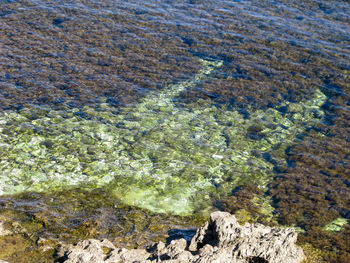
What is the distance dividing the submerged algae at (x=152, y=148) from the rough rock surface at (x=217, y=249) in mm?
2285

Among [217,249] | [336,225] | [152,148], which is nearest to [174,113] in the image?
[152,148]

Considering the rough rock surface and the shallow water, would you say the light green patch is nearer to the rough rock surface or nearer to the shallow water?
the shallow water

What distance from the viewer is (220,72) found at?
1955 cm

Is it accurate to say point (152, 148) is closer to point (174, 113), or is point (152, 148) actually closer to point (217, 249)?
point (174, 113)

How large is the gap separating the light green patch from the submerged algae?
241cm

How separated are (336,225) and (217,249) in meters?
4.49

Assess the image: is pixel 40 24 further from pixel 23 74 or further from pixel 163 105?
pixel 163 105

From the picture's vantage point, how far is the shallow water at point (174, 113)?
11.8 metres

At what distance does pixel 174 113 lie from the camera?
16.3 m

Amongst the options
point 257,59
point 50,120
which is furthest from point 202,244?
point 257,59

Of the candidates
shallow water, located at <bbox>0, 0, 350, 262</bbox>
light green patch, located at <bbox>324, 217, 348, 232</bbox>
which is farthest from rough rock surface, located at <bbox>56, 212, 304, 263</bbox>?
light green patch, located at <bbox>324, 217, 348, 232</bbox>

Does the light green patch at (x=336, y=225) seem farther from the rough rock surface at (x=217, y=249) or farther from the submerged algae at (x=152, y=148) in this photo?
the submerged algae at (x=152, y=148)

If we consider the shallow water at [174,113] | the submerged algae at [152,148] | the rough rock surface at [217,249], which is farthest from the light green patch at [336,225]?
the submerged algae at [152,148]

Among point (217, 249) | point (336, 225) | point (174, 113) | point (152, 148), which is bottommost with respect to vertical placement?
point (152, 148)
